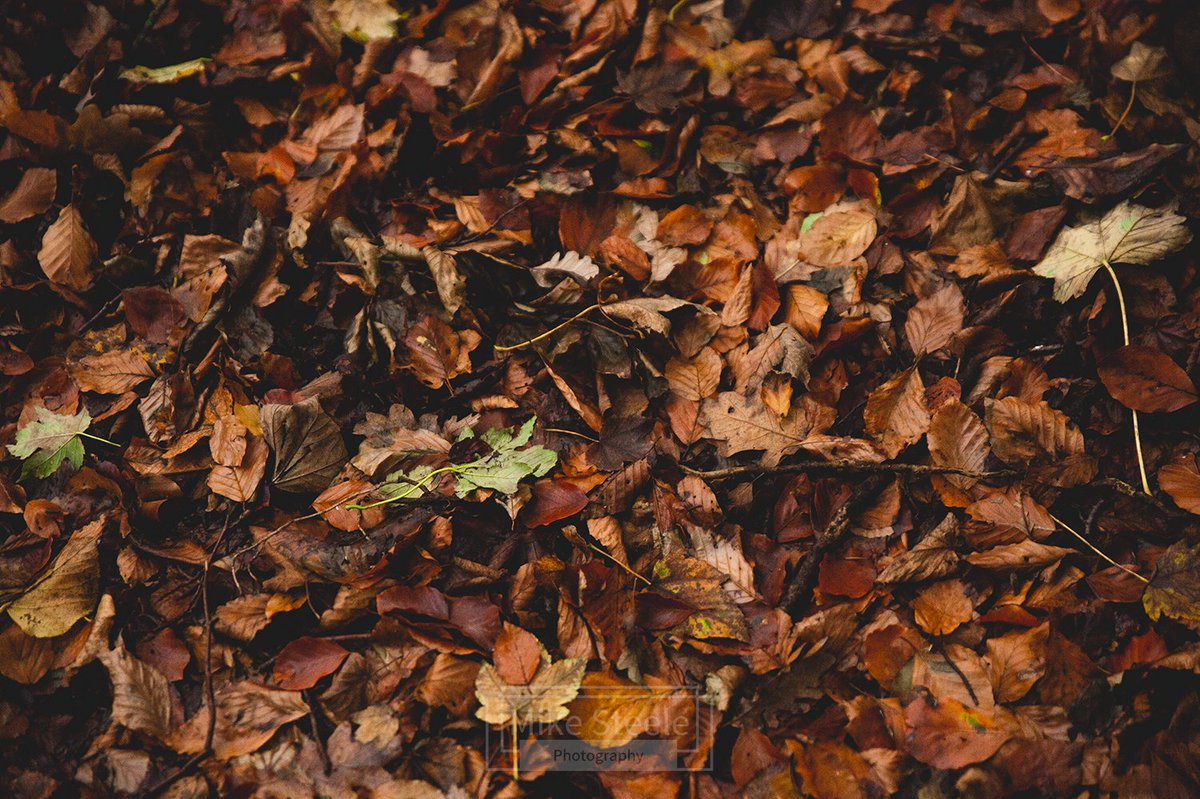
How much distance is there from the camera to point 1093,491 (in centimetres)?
173

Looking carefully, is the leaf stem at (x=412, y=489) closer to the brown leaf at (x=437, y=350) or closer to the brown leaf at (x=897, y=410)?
the brown leaf at (x=437, y=350)

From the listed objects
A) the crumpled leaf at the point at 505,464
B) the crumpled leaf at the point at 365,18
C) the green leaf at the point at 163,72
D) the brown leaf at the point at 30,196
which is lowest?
the crumpled leaf at the point at 505,464

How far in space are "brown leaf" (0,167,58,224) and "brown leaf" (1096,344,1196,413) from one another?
10.3 ft

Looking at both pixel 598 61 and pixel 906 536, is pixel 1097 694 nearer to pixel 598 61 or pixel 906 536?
pixel 906 536

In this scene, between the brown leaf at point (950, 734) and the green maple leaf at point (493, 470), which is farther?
the green maple leaf at point (493, 470)

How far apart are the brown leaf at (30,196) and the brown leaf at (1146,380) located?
3142 mm

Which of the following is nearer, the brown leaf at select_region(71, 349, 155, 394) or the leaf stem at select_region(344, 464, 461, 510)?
the leaf stem at select_region(344, 464, 461, 510)

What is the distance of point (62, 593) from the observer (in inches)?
65.3

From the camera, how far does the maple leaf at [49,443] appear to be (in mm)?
1824

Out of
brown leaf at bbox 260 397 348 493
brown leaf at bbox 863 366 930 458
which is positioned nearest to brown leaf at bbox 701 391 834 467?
brown leaf at bbox 863 366 930 458

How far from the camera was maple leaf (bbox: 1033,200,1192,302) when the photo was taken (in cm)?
179

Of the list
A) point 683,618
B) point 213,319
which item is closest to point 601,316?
point 683,618

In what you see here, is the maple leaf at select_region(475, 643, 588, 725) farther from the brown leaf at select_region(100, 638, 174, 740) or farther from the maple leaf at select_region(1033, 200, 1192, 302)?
the maple leaf at select_region(1033, 200, 1192, 302)

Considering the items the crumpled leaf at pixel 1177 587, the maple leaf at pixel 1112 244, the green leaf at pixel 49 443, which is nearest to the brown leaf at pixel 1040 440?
the crumpled leaf at pixel 1177 587
